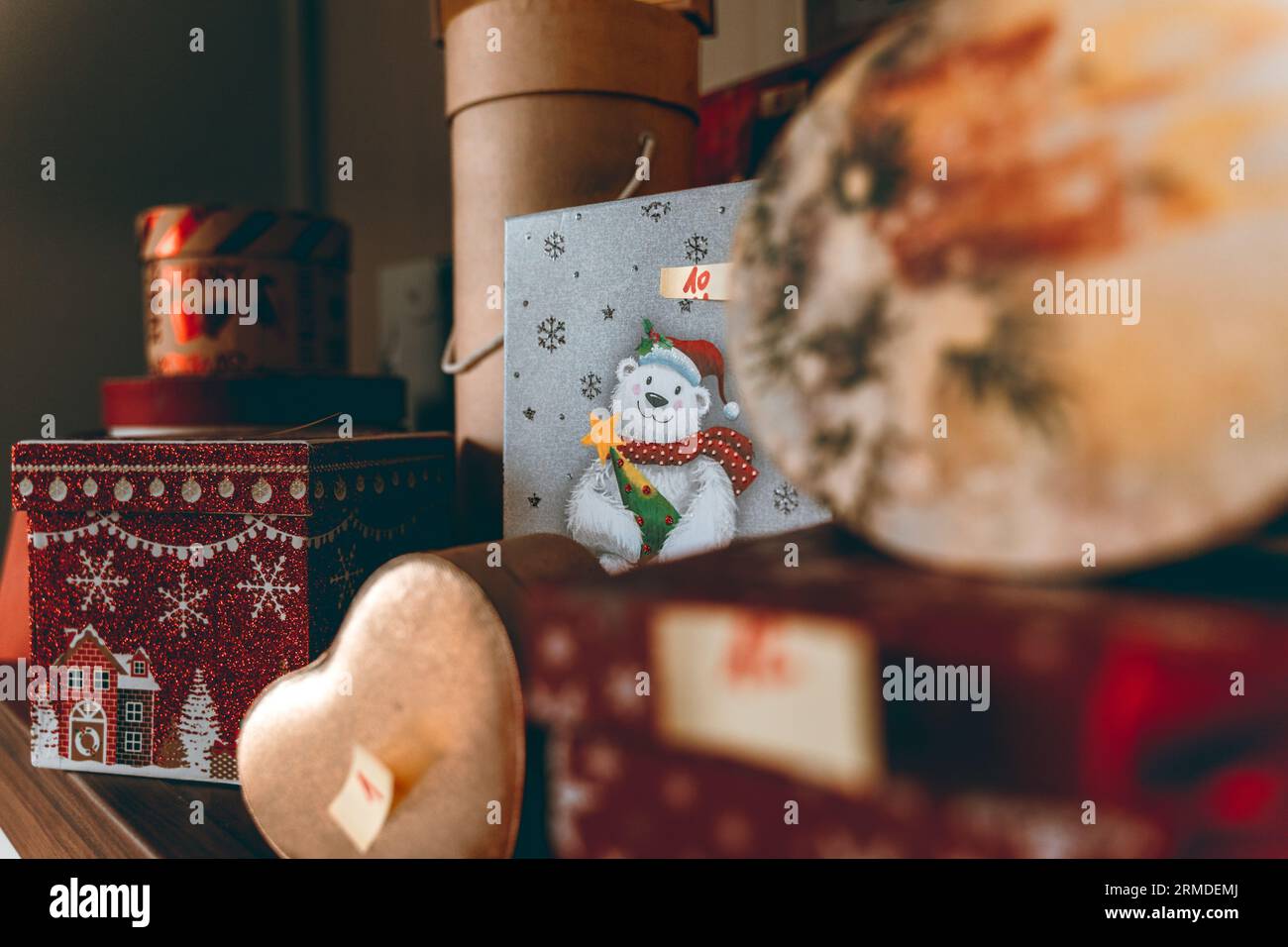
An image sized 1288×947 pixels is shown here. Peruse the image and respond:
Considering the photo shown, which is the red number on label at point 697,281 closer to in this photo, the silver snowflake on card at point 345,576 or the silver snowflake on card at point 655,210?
the silver snowflake on card at point 655,210

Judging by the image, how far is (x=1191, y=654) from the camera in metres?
0.23

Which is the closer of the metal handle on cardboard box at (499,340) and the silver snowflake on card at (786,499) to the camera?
the silver snowflake on card at (786,499)

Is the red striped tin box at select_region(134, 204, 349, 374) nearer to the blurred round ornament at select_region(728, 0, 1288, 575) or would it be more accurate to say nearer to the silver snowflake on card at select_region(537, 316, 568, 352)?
the silver snowflake on card at select_region(537, 316, 568, 352)

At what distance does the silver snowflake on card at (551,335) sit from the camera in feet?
2.24

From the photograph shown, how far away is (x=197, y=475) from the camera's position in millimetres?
650

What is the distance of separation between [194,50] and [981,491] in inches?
60.5

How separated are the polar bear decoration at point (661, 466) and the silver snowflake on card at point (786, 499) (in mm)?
22

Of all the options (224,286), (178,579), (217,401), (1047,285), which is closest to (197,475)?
(178,579)

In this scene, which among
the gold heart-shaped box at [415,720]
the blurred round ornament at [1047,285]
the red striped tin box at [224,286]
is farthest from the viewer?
the red striped tin box at [224,286]

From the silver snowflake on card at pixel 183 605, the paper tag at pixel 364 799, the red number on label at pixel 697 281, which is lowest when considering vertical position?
the paper tag at pixel 364 799

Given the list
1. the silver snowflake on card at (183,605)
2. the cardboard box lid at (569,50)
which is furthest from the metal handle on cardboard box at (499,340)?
the silver snowflake on card at (183,605)

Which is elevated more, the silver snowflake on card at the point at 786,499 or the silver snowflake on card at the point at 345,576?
the silver snowflake on card at the point at 786,499
